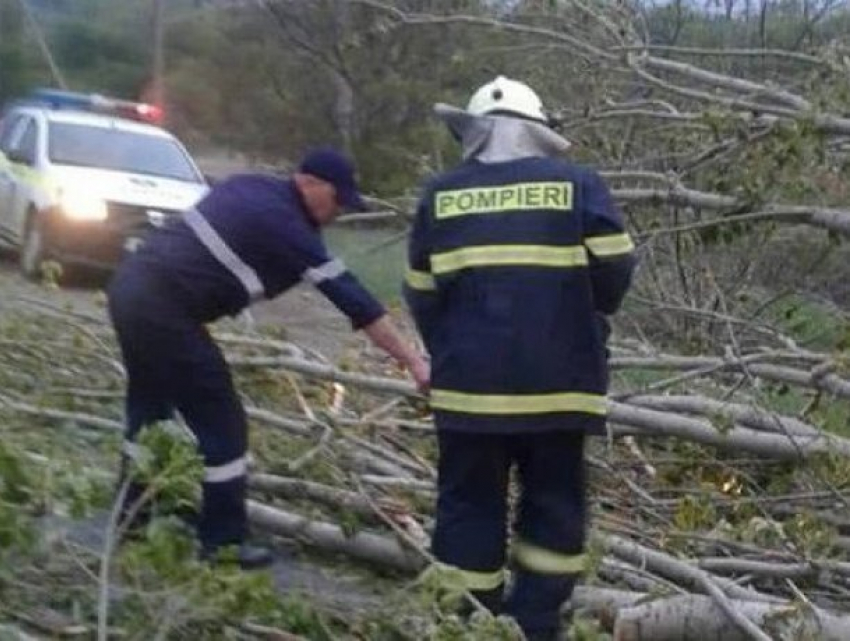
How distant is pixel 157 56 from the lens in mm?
23266

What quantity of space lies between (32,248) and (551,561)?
11429 millimetres

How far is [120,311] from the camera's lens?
260 inches

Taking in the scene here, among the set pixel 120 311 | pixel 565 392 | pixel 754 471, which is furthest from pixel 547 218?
pixel 754 471

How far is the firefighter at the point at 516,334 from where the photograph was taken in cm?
575

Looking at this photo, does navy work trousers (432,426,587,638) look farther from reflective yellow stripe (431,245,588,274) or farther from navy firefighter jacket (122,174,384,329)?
navy firefighter jacket (122,174,384,329)

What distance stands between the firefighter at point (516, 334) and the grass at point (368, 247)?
1.63 metres

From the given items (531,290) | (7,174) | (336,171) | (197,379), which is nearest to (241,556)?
(197,379)

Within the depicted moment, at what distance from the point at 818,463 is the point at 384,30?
133 inches

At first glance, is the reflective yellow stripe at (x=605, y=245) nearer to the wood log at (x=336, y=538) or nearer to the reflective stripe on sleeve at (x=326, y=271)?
the reflective stripe on sleeve at (x=326, y=271)

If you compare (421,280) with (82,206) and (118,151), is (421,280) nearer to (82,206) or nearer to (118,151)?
(82,206)

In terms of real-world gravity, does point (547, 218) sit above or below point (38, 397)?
above

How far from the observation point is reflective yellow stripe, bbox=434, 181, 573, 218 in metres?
5.74

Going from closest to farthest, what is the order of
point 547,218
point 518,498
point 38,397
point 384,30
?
point 547,218 < point 518,498 < point 38,397 < point 384,30

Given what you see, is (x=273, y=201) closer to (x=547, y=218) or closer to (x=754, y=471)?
(x=547, y=218)
